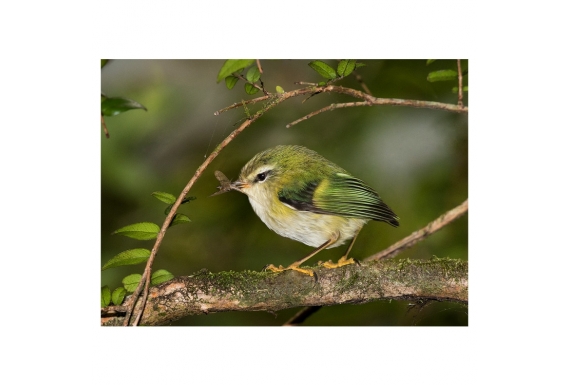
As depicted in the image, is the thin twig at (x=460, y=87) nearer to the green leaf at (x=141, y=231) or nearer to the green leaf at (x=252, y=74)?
the green leaf at (x=252, y=74)

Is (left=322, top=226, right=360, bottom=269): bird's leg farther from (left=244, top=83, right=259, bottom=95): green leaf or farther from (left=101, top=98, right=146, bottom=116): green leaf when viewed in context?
(left=101, top=98, right=146, bottom=116): green leaf

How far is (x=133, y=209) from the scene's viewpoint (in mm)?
2562

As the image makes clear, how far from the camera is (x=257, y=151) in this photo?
259cm

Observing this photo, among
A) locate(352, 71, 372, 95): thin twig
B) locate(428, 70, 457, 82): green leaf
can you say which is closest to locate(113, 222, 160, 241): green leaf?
locate(352, 71, 372, 95): thin twig

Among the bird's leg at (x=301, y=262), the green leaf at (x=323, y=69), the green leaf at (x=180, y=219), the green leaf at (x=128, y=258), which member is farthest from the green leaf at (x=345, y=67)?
the green leaf at (x=128, y=258)

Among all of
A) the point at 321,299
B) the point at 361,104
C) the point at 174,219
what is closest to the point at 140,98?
the point at 174,219

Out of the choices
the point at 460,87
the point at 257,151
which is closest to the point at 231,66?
the point at 257,151

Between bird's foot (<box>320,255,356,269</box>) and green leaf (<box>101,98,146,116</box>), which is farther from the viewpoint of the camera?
bird's foot (<box>320,255,356,269</box>)

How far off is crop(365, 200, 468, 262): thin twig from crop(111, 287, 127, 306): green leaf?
3.57 ft

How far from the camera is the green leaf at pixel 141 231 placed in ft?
8.23

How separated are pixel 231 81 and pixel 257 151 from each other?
327 mm

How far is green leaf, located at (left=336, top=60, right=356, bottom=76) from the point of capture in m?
2.55

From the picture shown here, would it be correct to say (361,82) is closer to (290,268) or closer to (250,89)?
(250,89)
